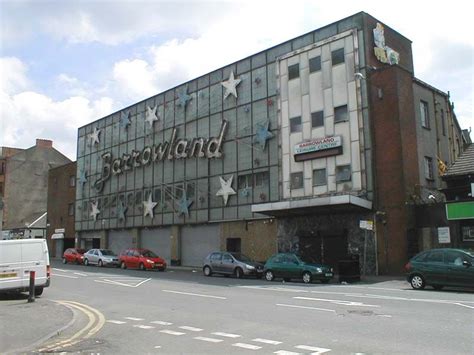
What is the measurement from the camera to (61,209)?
56656 mm

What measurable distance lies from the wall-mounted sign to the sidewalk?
712 inches

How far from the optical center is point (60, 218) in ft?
185

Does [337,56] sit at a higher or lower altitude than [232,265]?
higher

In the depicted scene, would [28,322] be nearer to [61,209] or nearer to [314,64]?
[314,64]

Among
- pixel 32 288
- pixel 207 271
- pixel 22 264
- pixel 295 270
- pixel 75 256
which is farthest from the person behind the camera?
pixel 75 256

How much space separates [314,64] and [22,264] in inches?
820

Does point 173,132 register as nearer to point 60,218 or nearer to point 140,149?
point 140,149

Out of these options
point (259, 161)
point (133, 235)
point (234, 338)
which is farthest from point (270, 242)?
point (234, 338)

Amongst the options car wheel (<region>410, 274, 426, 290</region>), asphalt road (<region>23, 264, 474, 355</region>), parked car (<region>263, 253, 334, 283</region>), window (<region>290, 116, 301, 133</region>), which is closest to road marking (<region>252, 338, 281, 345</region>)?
asphalt road (<region>23, 264, 474, 355</region>)

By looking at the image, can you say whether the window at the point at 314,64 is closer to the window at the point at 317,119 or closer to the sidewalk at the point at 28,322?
the window at the point at 317,119

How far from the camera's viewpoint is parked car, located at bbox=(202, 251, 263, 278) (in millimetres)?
25953

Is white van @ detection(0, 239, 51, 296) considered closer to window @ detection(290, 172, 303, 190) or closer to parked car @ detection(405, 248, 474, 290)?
parked car @ detection(405, 248, 474, 290)

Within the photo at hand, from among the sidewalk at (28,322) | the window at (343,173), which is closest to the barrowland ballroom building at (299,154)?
the window at (343,173)

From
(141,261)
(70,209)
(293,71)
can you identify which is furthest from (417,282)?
(70,209)
